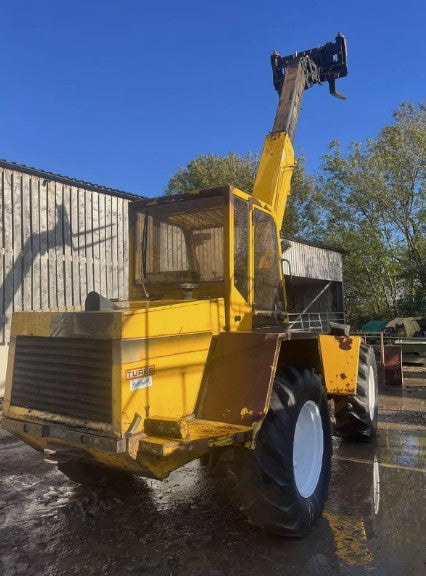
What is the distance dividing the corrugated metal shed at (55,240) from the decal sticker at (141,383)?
22.3ft

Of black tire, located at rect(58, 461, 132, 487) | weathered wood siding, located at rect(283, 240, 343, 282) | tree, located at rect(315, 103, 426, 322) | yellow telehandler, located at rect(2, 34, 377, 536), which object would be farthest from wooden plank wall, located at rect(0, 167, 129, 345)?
tree, located at rect(315, 103, 426, 322)

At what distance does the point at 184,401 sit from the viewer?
3473 mm

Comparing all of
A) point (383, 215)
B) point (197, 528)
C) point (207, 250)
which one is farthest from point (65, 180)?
point (383, 215)

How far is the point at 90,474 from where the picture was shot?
449 centimetres

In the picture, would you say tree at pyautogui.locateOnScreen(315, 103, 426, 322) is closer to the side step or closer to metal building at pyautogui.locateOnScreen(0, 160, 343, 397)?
metal building at pyautogui.locateOnScreen(0, 160, 343, 397)

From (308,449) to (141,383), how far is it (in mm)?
1727

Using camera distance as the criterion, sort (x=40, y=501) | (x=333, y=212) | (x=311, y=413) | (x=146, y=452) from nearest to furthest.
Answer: (x=146, y=452)
(x=311, y=413)
(x=40, y=501)
(x=333, y=212)

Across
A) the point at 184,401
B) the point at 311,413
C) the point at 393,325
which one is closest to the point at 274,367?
the point at 184,401

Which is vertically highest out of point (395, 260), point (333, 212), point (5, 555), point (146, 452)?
point (333, 212)

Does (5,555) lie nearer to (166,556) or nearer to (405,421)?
(166,556)

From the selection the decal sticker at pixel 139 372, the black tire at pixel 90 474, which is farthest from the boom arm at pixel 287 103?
the black tire at pixel 90 474

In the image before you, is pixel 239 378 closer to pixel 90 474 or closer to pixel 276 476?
pixel 276 476

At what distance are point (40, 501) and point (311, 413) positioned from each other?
2.59 m

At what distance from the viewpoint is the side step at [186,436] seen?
9.85ft
